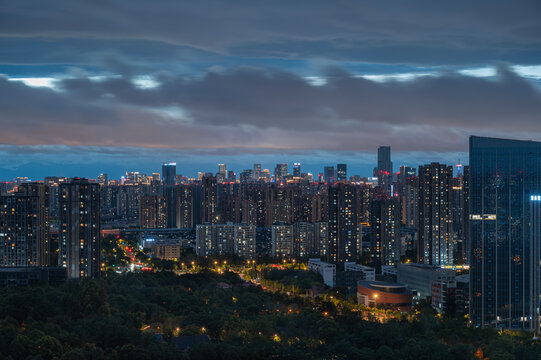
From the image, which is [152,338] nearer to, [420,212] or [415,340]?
[415,340]

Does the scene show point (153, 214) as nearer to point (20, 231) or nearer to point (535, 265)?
point (20, 231)


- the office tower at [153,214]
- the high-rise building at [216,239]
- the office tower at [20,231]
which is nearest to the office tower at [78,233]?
the office tower at [20,231]

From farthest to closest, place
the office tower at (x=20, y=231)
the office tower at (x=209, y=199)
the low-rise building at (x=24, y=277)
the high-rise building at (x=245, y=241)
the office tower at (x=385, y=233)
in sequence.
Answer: the office tower at (x=209, y=199), the high-rise building at (x=245, y=241), the office tower at (x=385, y=233), the office tower at (x=20, y=231), the low-rise building at (x=24, y=277)

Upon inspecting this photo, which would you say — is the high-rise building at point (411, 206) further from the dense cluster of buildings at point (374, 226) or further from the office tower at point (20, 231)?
the office tower at point (20, 231)

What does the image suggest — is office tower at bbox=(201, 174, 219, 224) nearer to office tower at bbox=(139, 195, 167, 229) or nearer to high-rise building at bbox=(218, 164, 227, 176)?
office tower at bbox=(139, 195, 167, 229)

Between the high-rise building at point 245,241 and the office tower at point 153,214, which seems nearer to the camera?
the high-rise building at point 245,241

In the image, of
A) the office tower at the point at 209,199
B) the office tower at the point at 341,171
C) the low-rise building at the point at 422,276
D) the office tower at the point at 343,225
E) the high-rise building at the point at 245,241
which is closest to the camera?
the low-rise building at the point at 422,276

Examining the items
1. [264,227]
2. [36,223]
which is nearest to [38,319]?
[36,223]
